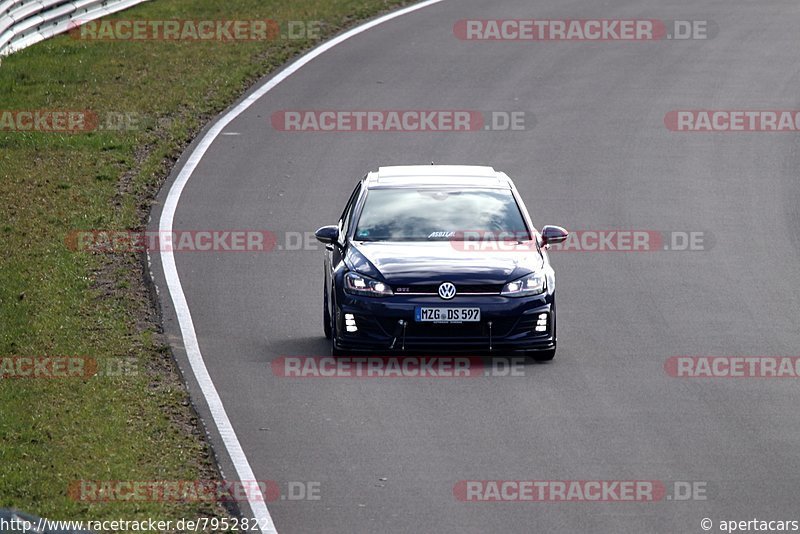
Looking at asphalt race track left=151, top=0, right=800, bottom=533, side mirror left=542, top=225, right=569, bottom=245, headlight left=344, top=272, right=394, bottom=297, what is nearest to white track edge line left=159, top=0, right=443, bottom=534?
asphalt race track left=151, top=0, right=800, bottom=533

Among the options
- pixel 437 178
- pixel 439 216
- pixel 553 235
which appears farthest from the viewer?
pixel 437 178

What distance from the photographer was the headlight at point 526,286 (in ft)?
45.4

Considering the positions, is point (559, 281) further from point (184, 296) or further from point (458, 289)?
point (184, 296)

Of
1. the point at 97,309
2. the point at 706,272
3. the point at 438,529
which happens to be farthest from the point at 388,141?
the point at 438,529

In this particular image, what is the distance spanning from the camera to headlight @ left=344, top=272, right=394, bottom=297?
45.4ft

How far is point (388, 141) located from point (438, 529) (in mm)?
14857

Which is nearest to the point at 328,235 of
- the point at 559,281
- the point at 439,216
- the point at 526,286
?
the point at 439,216

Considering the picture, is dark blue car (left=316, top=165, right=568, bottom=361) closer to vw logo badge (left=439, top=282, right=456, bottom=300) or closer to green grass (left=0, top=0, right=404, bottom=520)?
vw logo badge (left=439, top=282, right=456, bottom=300)

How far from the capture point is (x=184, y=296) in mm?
16609

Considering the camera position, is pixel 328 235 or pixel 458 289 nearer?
pixel 458 289

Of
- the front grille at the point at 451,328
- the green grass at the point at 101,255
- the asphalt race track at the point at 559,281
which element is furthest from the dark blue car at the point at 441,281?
the green grass at the point at 101,255

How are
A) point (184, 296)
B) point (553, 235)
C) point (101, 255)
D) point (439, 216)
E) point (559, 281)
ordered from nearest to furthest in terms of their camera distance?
point (553, 235)
point (439, 216)
point (184, 296)
point (559, 281)
point (101, 255)

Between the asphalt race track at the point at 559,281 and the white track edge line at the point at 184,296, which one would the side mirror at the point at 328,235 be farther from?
the white track edge line at the point at 184,296

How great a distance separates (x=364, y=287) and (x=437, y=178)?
205cm
